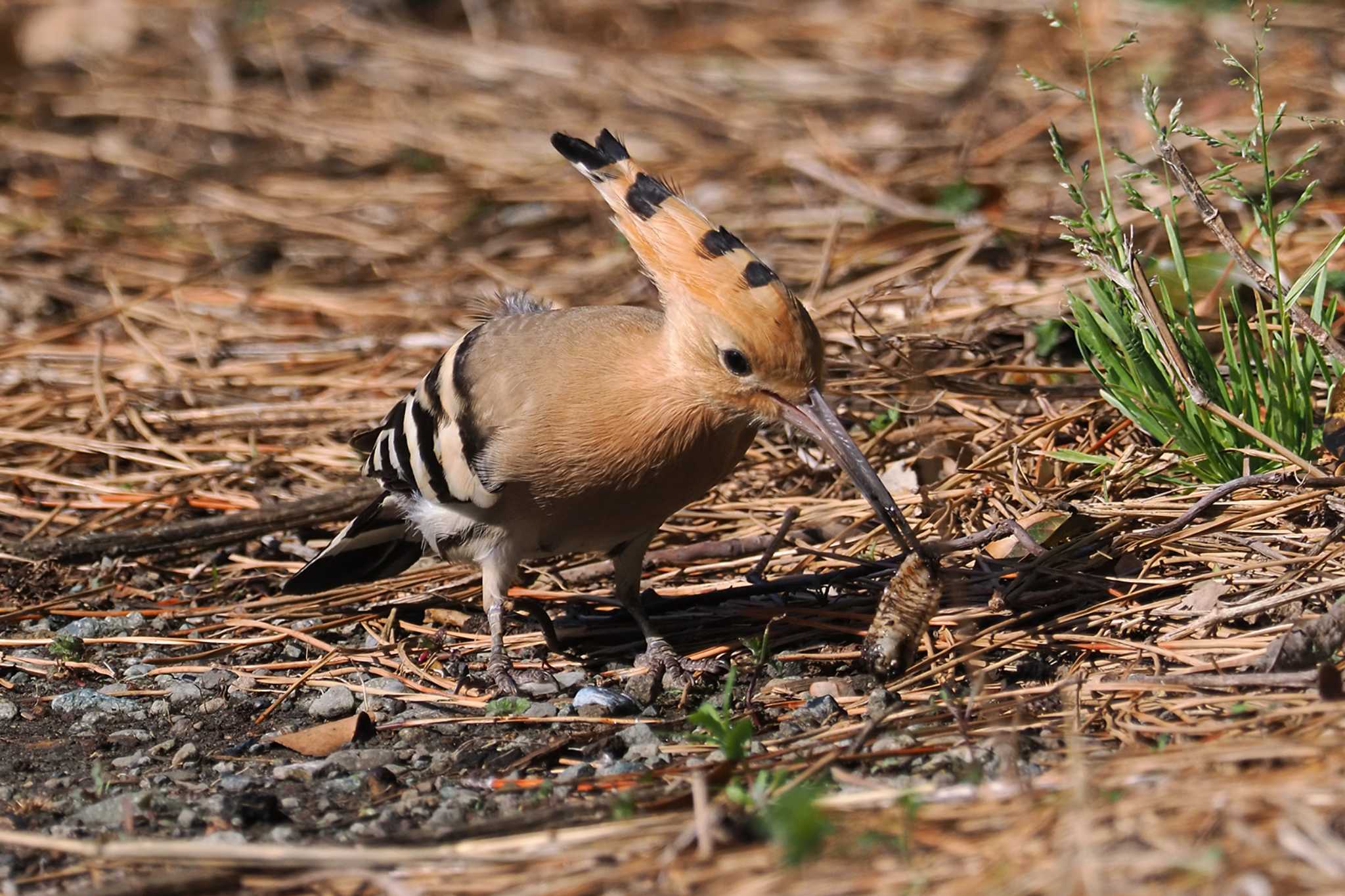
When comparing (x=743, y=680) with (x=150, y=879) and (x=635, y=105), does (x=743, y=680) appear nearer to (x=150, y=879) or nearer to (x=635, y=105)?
(x=150, y=879)

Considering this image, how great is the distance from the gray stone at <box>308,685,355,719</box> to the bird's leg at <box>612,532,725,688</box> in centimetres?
64

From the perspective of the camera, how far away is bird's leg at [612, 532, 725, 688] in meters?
3.18

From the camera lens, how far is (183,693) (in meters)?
3.16

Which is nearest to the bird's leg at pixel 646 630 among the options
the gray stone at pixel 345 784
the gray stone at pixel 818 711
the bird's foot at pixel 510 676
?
the bird's foot at pixel 510 676

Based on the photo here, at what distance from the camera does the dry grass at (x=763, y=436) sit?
2.08 metres

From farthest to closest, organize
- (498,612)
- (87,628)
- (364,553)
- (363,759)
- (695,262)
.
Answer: (364,553) < (87,628) < (498,612) < (695,262) < (363,759)

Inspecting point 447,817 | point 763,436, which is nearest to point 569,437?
point 447,817

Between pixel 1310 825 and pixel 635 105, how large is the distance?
5469 millimetres

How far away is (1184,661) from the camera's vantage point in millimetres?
2699

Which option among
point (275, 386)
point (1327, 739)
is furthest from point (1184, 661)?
point (275, 386)

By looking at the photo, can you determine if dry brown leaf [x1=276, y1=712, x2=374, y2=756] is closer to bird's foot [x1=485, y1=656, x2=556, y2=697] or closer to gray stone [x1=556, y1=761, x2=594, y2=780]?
bird's foot [x1=485, y1=656, x2=556, y2=697]

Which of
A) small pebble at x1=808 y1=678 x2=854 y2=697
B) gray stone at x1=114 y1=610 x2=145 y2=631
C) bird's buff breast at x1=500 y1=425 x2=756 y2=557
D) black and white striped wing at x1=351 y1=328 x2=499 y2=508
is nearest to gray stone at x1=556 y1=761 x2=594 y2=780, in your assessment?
small pebble at x1=808 y1=678 x2=854 y2=697

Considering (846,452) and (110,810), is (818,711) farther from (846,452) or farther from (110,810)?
(110,810)

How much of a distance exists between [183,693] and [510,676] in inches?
27.6
